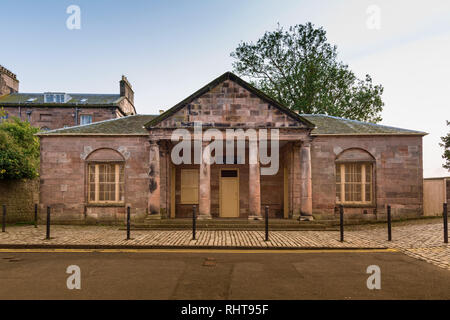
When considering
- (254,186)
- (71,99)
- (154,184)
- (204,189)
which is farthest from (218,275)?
(71,99)

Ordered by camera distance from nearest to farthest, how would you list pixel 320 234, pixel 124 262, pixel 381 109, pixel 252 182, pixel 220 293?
pixel 220 293
pixel 124 262
pixel 320 234
pixel 252 182
pixel 381 109

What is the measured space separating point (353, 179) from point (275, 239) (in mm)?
6581

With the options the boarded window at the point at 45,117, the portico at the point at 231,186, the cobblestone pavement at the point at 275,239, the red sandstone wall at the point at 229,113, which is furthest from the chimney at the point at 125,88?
the cobblestone pavement at the point at 275,239

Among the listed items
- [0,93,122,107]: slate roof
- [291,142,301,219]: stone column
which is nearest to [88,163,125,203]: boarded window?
[291,142,301,219]: stone column

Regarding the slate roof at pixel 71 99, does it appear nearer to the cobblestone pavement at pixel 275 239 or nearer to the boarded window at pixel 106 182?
the boarded window at pixel 106 182

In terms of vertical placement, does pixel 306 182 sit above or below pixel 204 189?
above

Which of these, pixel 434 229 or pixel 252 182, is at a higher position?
pixel 252 182

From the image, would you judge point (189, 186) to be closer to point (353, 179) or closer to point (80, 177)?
point (80, 177)

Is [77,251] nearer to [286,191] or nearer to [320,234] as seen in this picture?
[320,234]

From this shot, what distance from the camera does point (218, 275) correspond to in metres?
5.81

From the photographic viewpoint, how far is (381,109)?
88.4 ft

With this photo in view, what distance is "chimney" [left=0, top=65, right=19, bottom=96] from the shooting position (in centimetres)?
3070

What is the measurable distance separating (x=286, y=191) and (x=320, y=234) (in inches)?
199
